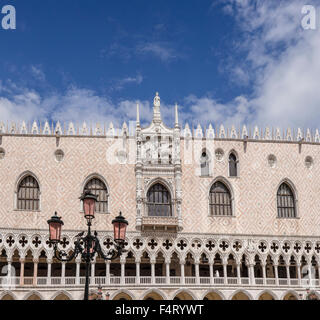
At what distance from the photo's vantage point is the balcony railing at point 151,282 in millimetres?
21675

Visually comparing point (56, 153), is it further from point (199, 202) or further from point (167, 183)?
point (199, 202)

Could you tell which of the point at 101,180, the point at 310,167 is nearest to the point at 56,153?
the point at 101,180

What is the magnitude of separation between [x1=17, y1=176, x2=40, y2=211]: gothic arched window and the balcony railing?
2.89 metres

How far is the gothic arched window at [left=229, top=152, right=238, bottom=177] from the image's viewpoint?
957 inches

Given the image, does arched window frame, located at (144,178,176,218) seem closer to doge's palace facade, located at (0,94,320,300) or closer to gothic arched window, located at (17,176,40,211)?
doge's palace facade, located at (0,94,320,300)

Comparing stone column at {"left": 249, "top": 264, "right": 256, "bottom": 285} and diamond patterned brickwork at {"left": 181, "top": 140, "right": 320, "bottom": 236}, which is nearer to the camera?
→ stone column at {"left": 249, "top": 264, "right": 256, "bottom": 285}

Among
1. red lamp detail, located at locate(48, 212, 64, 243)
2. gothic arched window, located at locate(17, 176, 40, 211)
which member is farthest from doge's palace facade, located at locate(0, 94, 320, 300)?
red lamp detail, located at locate(48, 212, 64, 243)

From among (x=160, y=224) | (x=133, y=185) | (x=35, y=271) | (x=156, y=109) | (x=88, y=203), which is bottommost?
(x=35, y=271)

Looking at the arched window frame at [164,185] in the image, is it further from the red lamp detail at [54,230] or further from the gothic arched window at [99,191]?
the red lamp detail at [54,230]

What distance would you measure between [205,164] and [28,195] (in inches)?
297

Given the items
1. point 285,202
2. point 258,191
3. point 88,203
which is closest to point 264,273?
point 285,202

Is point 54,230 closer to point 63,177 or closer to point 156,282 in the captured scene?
point 156,282

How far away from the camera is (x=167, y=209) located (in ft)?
77.3

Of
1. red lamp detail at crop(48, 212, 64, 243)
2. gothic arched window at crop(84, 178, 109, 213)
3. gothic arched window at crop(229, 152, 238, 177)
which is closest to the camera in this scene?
red lamp detail at crop(48, 212, 64, 243)
